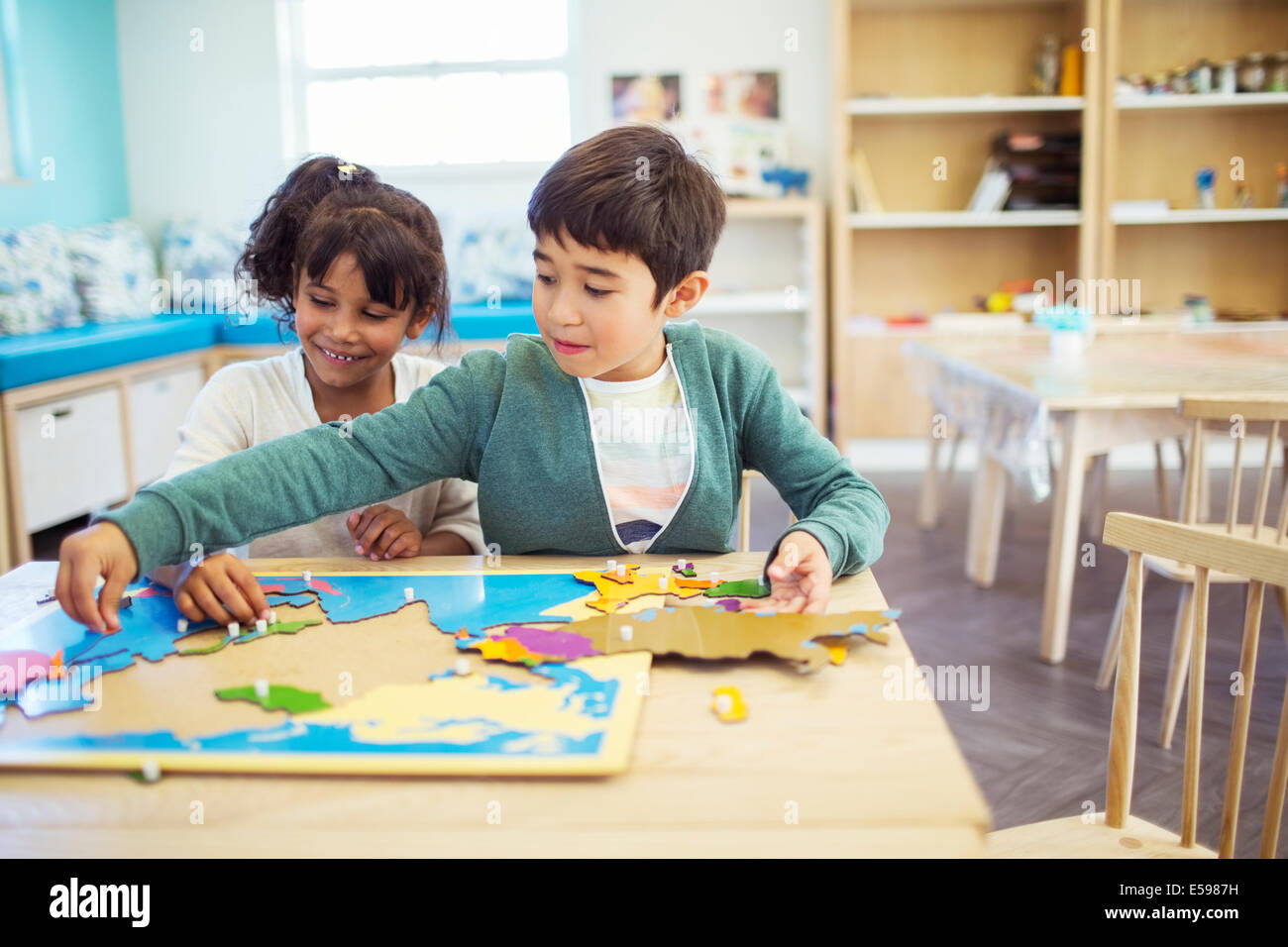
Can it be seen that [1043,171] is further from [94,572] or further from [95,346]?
[94,572]

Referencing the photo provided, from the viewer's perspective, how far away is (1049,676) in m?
2.53

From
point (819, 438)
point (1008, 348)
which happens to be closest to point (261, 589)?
point (819, 438)

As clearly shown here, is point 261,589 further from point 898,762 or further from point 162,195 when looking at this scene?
point 162,195

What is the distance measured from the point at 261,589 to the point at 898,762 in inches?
24.7

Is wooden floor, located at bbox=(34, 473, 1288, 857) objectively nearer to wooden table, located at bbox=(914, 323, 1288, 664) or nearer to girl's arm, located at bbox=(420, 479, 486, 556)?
wooden table, located at bbox=(914, 323, 1288, 664)

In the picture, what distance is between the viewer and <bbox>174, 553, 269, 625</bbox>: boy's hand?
3.22 feet

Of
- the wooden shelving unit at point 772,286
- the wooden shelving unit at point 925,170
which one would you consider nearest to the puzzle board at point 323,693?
the wooden shelving unit at point 925,170

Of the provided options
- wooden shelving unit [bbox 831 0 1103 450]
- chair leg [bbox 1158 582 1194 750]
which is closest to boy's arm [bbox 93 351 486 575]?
chair leg [bbox 1158 582 1194 750]

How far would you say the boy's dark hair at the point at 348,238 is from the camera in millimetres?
1404

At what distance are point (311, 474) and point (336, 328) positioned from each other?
373 mm

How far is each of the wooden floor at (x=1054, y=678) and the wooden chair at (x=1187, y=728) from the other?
569 mm

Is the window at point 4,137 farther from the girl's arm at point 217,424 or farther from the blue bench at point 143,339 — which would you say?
the girl's arm at point 217,424

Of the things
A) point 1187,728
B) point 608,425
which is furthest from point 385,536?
point 1187,728
